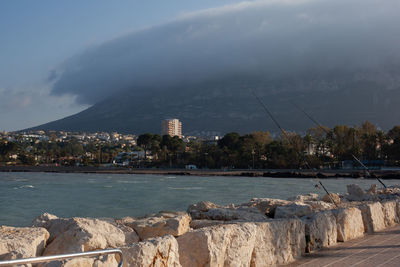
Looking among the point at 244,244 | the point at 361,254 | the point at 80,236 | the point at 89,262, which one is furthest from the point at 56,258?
the point at 361,254

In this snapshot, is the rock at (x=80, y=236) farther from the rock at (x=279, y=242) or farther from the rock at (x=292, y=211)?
the rock at (x=292, y=211)

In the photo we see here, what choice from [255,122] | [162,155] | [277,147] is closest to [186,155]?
[162,155]

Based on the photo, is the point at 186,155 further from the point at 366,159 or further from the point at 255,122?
the point at 255,122

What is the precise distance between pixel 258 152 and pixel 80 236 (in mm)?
96576

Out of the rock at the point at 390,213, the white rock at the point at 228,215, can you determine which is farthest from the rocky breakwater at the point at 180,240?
the rock at the point at 390,213

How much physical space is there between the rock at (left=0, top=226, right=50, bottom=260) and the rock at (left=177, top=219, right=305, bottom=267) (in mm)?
1409

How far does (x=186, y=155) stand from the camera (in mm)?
114000

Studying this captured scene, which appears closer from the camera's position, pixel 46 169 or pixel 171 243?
pixel 171 243

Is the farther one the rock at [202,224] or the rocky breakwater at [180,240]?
the rock at [202,224]

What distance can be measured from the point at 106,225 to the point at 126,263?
5.18ft

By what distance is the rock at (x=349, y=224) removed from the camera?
7070 millimetres

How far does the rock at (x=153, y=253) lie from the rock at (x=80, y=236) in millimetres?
867

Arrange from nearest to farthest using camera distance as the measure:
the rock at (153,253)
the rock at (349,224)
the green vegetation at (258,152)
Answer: the rock at (153,253) < the rock at (349,224) < the green vegetation at (258,152)

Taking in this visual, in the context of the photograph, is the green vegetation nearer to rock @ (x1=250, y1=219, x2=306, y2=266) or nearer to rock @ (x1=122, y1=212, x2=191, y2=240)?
rock @ (x1=250, y1=219, x2=306, y2=266)
